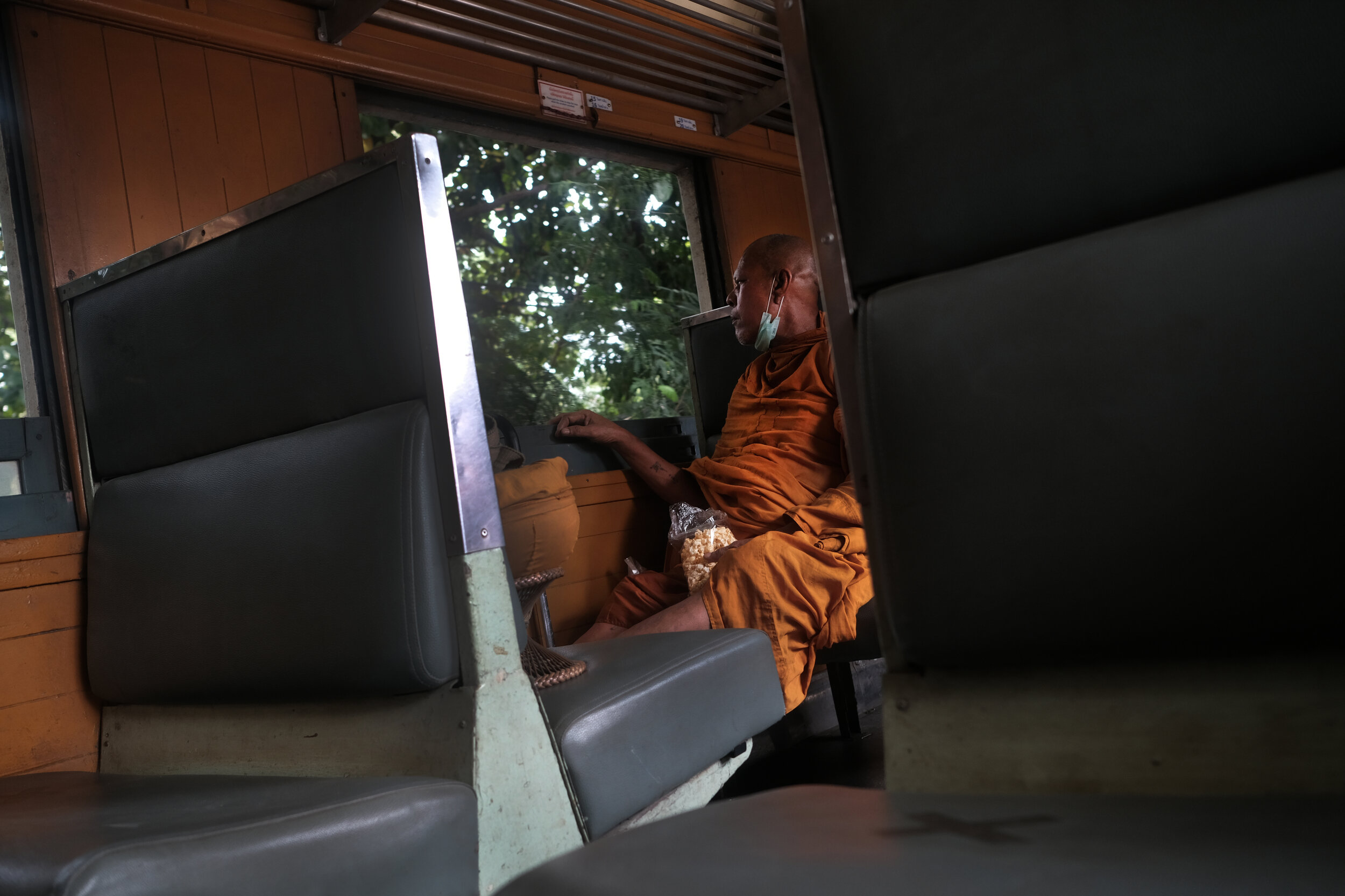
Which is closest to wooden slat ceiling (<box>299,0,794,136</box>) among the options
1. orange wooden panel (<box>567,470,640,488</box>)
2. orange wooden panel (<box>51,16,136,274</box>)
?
A: orange wooden panel (<box>51,16,136,274</box>)

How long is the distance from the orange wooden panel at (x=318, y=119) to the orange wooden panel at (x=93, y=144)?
0.51 metres

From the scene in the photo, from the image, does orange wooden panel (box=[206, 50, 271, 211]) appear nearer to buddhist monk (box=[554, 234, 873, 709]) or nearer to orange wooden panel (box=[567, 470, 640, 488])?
buddhist monk (box=[554, 234, 873, 709])

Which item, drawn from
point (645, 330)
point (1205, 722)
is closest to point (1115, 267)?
point (1205, 722)

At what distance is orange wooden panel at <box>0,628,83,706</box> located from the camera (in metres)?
1.68

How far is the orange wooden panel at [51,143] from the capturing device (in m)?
2.19

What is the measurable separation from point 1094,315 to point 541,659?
96cm

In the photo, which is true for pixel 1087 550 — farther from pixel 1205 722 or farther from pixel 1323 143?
pixel 1323 143

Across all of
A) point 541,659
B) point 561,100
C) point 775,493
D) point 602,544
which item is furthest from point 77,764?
point 561,100

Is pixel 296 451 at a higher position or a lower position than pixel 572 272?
lower

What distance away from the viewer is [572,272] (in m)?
4.62

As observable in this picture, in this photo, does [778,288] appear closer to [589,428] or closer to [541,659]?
[589,428]

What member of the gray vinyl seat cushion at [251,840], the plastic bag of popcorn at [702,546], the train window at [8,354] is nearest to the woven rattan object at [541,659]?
the gray vinyl seat cushion at [251,840]

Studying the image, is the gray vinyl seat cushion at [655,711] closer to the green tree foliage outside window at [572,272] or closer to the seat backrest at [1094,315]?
the seat backrest at [1094,315]

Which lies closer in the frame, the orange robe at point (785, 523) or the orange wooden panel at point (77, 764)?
the orange wooden panel at point (77, 764)
